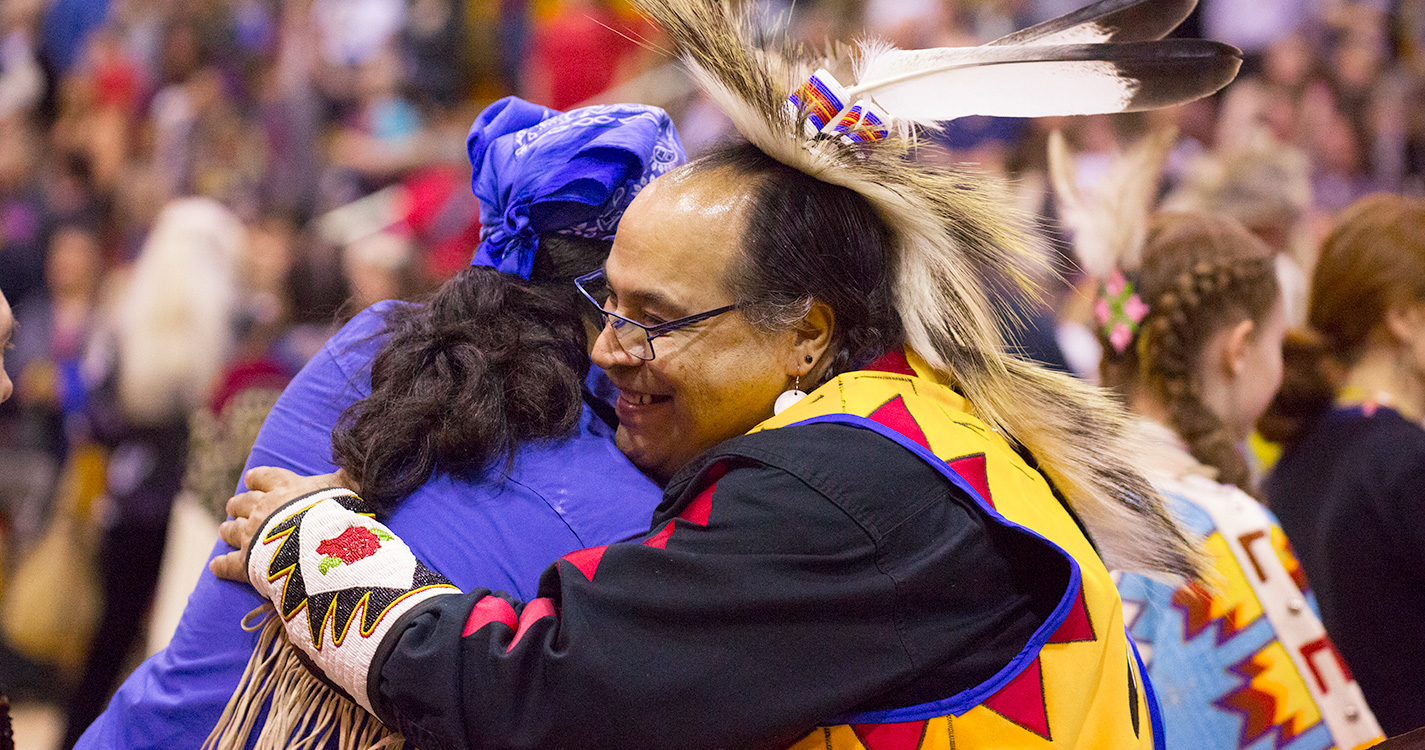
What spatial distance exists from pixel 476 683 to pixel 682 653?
0.73 ft

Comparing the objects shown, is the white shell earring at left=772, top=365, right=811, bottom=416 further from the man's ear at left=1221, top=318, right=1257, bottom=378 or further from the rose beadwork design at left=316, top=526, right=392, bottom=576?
the man's ear at left=1221, top=318, right=1257, bottom=378

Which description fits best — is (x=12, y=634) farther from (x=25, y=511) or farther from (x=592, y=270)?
(x=592, y=270)

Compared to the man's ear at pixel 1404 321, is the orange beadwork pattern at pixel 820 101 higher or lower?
higher

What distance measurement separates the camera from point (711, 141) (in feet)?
5.68

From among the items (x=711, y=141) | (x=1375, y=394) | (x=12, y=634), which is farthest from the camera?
(x=12, y=634)

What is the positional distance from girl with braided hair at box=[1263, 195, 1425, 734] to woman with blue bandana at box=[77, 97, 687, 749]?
1.84 m

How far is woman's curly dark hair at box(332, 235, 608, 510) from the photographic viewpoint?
1.52 meters

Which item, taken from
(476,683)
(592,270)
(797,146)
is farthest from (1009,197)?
(476,683)

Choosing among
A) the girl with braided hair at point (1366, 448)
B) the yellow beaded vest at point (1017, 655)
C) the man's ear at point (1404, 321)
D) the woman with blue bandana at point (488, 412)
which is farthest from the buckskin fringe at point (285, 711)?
the man's ear at point (1404, 321)

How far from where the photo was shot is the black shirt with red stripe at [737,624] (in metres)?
1.25

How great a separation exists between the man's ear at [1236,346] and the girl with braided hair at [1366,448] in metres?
0.46

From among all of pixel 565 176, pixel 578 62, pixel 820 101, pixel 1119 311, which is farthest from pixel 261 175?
pixel 820 101

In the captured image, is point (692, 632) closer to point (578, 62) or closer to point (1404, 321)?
point (1404, 321)

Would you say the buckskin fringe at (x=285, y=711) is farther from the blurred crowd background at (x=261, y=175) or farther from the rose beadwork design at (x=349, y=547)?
the blurred crowd background at (x=261, y=175)
